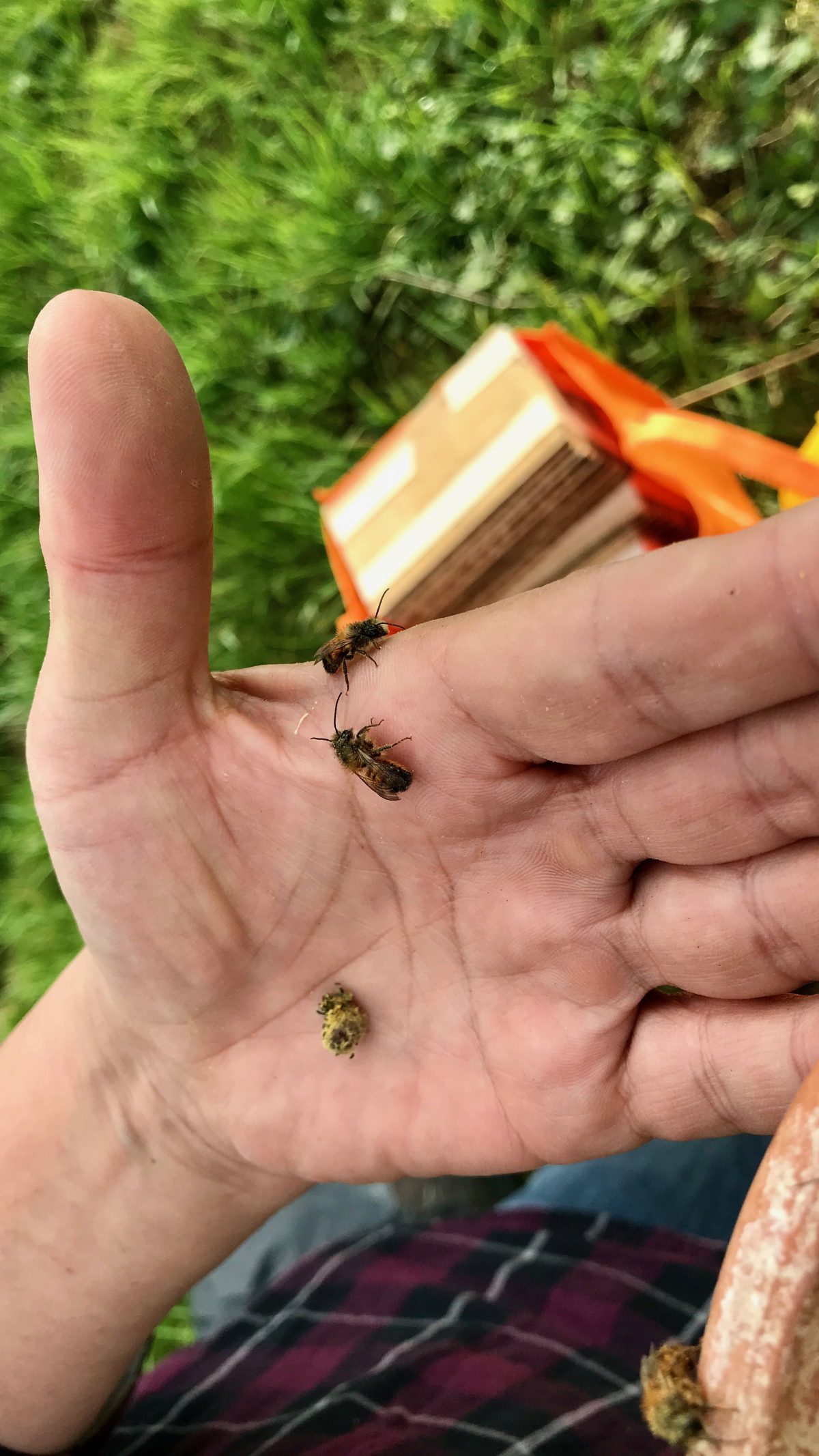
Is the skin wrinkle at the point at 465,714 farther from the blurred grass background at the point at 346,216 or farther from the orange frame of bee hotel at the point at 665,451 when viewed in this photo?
the blurred grass background at the point at 346,216

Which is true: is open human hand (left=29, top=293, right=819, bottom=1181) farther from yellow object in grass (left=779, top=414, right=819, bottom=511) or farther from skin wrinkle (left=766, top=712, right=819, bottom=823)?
yellow object in grass (left=779, top=414, right=819, bottom=511)

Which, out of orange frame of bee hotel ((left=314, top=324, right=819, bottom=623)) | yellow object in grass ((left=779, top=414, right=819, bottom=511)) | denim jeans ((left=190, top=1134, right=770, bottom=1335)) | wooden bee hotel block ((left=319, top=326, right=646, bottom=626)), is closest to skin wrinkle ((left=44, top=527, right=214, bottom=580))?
wooden bee hotel block ((left=319, top=326, right=646, bottom=626))

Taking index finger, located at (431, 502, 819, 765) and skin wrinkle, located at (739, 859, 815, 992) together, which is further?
skin wrinkle, located at (739, 859, 815, 992)

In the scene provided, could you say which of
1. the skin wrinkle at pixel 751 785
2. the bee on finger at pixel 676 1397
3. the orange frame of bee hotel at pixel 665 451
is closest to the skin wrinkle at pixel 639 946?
the skin wrinkle at pixel 751 785

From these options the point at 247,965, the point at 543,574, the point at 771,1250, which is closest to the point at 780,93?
the point at 543,574

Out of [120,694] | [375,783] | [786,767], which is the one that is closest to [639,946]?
[786,767]

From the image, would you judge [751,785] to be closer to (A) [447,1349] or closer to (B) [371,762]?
(B) [371,762]

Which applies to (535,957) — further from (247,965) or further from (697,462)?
(697,462)
